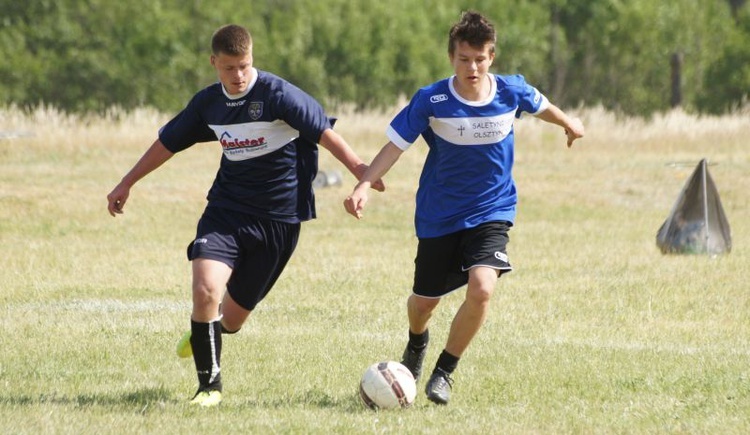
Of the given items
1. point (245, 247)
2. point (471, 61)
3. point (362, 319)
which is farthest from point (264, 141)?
point (362, 319)

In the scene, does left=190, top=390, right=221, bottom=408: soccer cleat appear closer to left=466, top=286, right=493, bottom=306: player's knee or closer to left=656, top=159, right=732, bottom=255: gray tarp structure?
left=466, top=286, right=493, bottom=306: player's knee

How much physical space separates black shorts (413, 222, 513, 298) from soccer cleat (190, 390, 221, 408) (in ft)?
4.12

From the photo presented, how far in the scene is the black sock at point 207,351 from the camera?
7379 millimetres

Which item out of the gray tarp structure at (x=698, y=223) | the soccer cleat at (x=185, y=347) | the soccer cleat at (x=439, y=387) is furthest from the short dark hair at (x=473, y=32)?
the gray tarp structure at (x=698, y=223)

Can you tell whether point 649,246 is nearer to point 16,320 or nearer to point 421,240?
point 16,320

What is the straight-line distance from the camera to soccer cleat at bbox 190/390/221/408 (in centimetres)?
732

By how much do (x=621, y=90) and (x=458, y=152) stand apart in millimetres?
57994

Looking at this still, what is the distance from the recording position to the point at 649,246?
1656cm

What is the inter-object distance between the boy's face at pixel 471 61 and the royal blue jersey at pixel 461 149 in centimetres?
13

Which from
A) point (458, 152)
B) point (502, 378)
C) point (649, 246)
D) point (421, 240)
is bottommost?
point (649, 246)

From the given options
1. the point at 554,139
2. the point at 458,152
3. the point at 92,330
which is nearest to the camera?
the point at 458,152

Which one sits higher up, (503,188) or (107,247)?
(503,188)

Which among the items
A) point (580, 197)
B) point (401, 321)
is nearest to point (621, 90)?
point (580, 197)

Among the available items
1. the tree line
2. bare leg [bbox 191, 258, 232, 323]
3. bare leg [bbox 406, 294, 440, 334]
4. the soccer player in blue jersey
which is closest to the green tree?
the tree line
